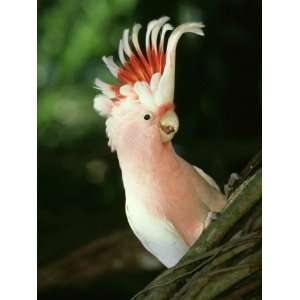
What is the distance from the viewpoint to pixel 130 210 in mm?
1571

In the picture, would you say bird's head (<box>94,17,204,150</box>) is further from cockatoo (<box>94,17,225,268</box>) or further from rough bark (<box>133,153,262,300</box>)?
rough bark (<box>133,153,262,300</box>)

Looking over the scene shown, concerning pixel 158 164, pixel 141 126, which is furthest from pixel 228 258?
pixel 141 126

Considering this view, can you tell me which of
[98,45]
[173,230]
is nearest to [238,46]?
[98,45]

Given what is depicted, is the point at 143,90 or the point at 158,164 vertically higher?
the point at 143,90

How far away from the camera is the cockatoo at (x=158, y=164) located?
157 cm

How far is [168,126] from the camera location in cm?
157

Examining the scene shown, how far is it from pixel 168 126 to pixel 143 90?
12 cm

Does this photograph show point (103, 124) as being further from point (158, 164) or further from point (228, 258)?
point (228, 258)

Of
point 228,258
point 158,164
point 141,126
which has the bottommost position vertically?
point 228,258

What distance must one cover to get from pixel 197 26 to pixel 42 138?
51cm

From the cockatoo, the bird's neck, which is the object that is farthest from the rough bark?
the bird's neck

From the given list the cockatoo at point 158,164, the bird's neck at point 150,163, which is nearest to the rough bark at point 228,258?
the cockatoo at point 158,164

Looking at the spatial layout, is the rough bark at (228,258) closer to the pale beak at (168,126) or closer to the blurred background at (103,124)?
the blurred background at (103,124)
